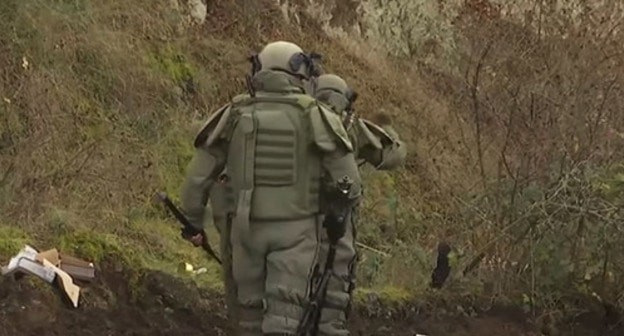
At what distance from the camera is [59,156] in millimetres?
9070

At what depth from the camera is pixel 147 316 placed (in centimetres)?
677

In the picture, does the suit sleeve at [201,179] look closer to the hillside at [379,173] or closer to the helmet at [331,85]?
the helmet at [331,85]

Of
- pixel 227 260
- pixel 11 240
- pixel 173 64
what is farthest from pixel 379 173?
pixel 227 260

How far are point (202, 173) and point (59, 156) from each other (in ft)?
11.9

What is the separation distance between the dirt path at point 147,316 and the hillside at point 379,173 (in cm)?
1

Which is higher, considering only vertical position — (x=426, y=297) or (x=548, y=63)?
(x=548, y=63)

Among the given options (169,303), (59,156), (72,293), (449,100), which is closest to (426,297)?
(169,303)

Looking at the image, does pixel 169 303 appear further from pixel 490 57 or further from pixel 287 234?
pixel 490 57

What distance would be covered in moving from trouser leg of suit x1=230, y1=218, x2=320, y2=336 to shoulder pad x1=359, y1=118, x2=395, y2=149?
57cm

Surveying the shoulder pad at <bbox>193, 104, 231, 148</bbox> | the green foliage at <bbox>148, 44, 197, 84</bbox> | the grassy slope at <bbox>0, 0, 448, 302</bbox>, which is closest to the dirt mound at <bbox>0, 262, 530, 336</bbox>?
the grassy slope at <bbox>0, 0, 448, 302</bbox>

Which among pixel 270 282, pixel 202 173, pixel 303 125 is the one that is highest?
pixel 303 125

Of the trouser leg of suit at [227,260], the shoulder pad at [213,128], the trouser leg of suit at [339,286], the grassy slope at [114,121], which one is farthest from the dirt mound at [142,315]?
the shoulder pad at [213,128]

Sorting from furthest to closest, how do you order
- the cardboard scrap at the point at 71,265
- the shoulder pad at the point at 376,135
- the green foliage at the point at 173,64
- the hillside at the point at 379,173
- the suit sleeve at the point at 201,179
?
the green foliage at the point at 173,64 < the hillside at the point at 379,173 < the cardboard scrap at the point at 71,265 < the shoulder pad at the point at 376,135 < the suit sleeve at the point at 201,179

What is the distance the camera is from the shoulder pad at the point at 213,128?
5.62m
